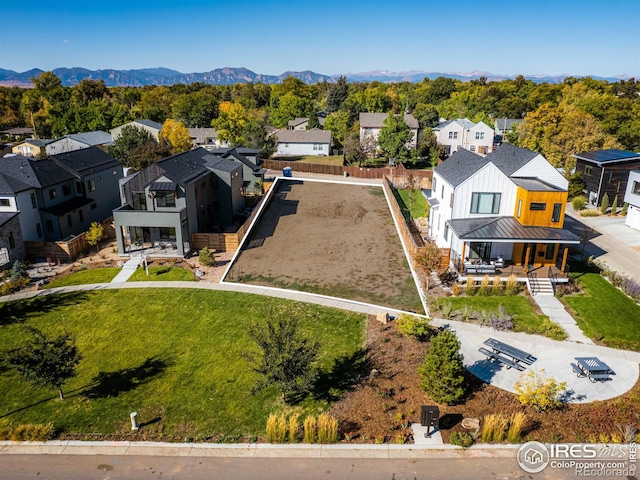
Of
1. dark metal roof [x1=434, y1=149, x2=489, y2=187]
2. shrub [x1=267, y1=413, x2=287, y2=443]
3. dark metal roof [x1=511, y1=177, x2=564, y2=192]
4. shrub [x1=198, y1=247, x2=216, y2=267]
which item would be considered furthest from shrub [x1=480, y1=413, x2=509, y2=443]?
shrub [x1=198, y1=247, x2=216, y2=267]

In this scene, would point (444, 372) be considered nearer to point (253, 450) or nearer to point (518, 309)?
point (253, 450)

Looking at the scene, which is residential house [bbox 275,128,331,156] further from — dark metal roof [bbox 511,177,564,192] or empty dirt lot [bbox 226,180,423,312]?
dark metal roof [bbox 511,177,564,192]

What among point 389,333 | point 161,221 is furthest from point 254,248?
point 389,333

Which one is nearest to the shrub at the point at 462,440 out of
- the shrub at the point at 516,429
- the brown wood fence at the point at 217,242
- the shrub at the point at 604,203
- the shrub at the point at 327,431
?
the shrub at the point at 516,429

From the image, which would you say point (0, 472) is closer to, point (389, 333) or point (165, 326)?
point (165, 326)

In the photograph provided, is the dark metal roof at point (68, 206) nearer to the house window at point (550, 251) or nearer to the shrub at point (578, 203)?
the house window at point (550, 251)

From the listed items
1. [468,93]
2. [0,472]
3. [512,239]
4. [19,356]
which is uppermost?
[468,93]
